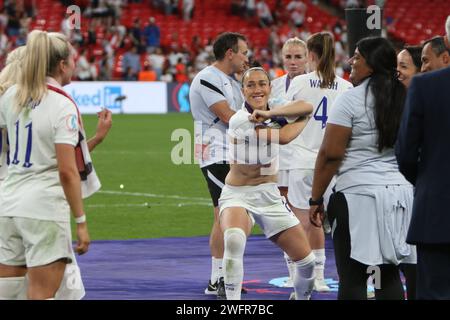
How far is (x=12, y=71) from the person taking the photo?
641cm

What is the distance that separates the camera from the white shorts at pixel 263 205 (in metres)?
7.99

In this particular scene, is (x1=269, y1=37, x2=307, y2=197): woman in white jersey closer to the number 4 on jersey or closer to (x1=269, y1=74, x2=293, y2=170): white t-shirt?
(x1=269, y1=74, x2=293, y2=170): white t-shirt

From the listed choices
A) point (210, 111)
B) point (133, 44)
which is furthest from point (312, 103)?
point (133, 44)

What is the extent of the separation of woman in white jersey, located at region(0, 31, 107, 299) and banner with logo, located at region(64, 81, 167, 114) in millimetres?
25664

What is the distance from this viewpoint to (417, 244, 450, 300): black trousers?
17.9 ft

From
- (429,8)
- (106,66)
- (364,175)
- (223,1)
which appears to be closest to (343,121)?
(364,175)

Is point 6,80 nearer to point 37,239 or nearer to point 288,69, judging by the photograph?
point 37,239

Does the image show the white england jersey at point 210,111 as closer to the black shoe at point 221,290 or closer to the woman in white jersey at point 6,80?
the black shoe at point 221,290

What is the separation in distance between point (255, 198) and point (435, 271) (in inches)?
107

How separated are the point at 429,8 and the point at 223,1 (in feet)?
29.1

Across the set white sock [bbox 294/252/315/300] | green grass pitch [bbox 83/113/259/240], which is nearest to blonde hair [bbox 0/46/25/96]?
white sock [bbox 294/252/315/300]

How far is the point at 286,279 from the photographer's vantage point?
31.5ft

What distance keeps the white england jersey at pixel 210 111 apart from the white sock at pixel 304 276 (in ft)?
5.44

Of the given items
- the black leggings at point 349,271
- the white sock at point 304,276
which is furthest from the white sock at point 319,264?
the black leggings at point 349,271
